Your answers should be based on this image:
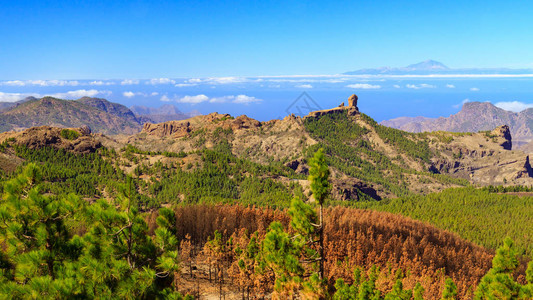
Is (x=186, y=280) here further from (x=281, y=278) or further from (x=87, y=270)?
(x=87, y=270)

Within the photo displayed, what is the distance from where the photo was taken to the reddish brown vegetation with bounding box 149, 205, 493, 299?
25.6 metres

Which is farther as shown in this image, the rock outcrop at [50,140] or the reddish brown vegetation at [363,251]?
the rock outcrop at [50,140]

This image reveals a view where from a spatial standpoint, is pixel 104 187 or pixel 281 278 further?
pixel 104 187

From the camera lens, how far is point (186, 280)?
1076 inches

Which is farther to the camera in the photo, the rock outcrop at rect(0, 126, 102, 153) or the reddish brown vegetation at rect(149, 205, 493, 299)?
the rock outcrop at rect(0, 126, 102, 153)

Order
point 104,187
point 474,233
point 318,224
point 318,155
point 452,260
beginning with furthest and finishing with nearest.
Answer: point 104,187 → point 474,233 → point 452,260 → point 318,224 → point 318,155

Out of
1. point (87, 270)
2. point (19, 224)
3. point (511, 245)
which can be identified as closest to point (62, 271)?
point (87, 270)

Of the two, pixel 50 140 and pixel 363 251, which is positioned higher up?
pixel 50 140

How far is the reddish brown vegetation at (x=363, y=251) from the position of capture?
2559 cm

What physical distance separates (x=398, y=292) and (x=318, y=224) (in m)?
6.00

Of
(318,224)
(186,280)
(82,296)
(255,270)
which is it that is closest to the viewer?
(82,296)

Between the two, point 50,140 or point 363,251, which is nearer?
point 363,251

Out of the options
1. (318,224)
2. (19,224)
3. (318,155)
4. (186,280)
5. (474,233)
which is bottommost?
(474,233)

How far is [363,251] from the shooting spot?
35875mm
